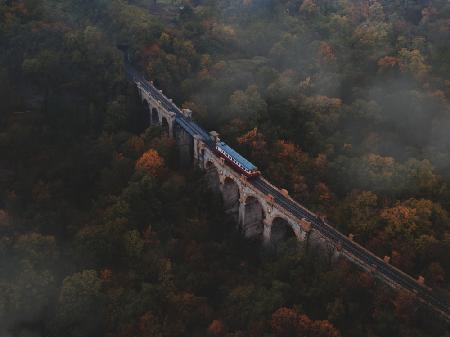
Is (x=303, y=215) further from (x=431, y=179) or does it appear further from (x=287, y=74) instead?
(x=287, y=74)

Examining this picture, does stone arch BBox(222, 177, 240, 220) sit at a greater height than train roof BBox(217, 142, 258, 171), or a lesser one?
lesser

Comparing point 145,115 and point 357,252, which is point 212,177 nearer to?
point 145,115

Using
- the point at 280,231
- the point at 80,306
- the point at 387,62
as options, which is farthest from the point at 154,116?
the point at 80,306

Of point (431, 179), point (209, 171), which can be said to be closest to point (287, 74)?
point (209, 171)

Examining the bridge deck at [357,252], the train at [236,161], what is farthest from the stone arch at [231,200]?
the bridge deck at [357,252]

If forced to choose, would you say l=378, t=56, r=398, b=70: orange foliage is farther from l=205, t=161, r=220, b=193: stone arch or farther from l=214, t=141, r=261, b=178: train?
l=205, t=161, r=220, b=193: stone arch

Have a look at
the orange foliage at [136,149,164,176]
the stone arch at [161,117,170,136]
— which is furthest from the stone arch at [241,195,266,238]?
the stone arch at [161,117,170,136]

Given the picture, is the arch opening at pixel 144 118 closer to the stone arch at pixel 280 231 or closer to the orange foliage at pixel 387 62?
the stone arch at pixel 280 231

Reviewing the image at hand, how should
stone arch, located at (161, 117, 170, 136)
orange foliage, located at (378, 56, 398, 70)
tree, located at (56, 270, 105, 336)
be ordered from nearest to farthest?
tree, located at (56, 270, 105, 336)
stone arch, located at (161, 117, 170, 136)
orange foliage, located at (378, 56, 398, 70)
